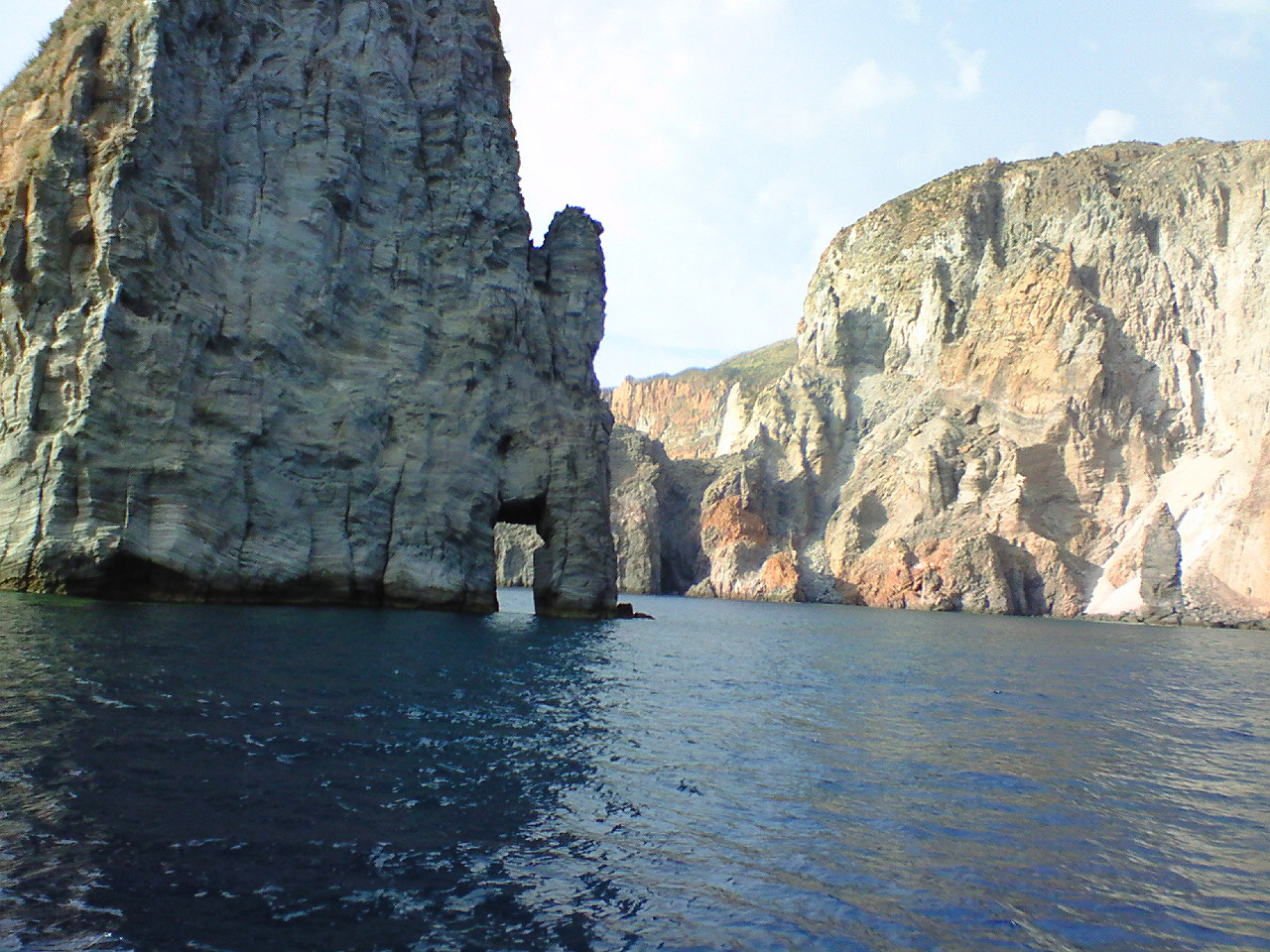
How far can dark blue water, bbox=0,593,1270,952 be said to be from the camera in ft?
23.7

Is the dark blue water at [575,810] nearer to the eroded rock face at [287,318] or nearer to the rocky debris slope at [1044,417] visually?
the eroded rock face at [287,318]

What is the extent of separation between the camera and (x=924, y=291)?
108 metres

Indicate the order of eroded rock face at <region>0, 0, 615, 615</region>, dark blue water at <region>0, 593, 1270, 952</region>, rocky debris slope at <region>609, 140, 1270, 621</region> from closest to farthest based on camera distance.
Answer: dark blue water at <region>0, 593, 1270, 952</region>
eroded rock face at <region>0, 0, 615, 615</region>
rocky debris slope at <region>609, 140, 1270, 621</region>

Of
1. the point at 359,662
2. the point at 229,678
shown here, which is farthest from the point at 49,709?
the point at 359,662

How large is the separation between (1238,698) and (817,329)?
102m

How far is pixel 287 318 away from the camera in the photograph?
36.8 m

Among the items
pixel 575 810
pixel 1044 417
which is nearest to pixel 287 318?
pixel 575 810

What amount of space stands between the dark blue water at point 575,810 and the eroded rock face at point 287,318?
11192mm

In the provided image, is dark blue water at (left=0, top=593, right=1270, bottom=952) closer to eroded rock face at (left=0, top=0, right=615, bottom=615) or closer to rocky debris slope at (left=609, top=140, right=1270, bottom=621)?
eroded rock face at (left=0, top=0, right=615, bottom=615)

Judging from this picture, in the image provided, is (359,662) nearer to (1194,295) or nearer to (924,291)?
(1194,295)

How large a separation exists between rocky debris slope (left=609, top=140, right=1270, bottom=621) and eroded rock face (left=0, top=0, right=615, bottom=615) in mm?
55006

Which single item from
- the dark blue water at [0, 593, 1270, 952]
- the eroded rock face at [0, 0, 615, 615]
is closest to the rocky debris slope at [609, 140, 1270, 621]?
the eroded rock face at [0, 0, 615, 615]

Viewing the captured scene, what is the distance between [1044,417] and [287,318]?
77885 mm

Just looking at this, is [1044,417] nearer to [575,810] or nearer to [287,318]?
[287,318]
